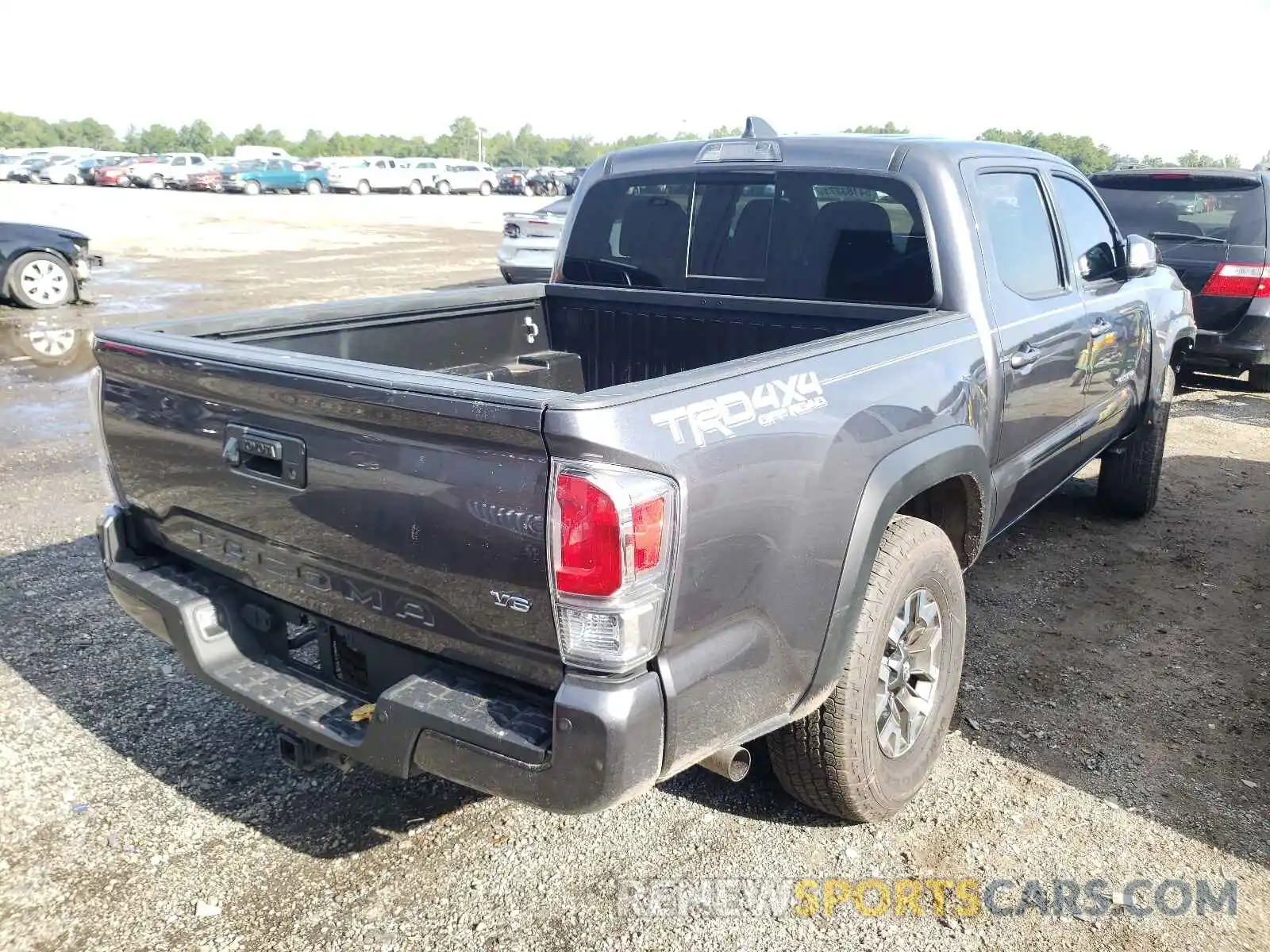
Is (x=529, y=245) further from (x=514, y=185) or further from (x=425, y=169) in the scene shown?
(x=514, y=185)

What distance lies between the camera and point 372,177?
157 feet

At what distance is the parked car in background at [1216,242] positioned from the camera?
7863mm

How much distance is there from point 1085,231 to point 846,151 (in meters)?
1.60

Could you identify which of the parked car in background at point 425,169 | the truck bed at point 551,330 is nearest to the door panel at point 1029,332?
the truck bed at point 551,330

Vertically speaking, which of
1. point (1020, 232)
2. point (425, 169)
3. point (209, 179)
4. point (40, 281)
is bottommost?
point (40, 281)

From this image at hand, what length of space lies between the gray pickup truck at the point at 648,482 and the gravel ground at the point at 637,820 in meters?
0.34

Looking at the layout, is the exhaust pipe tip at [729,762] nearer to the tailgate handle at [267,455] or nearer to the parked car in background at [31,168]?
the tailgate handle at [267,455]

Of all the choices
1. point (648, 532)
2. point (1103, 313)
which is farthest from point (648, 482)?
point (1103, 313)

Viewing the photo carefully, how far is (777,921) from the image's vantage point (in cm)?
264

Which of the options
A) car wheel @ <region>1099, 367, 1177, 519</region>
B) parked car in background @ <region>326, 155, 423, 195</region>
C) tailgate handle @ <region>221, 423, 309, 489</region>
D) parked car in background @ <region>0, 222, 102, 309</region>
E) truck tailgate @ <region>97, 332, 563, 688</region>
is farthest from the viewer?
parked car in background @ <region>326, 155, 423, 195</region>

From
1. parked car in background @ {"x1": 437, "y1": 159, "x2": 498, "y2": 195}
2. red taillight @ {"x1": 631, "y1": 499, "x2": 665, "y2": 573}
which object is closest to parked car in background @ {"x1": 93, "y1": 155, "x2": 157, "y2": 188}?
parked car in background @ {"x1": 437, "y1": 159, "x2": 498, "y2": 195}

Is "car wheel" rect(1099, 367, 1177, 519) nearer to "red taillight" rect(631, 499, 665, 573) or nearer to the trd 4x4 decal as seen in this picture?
the trd 4x4 decal

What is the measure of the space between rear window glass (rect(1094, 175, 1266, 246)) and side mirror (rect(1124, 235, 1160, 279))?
3.47m

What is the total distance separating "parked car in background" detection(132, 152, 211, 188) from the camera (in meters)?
47.2
